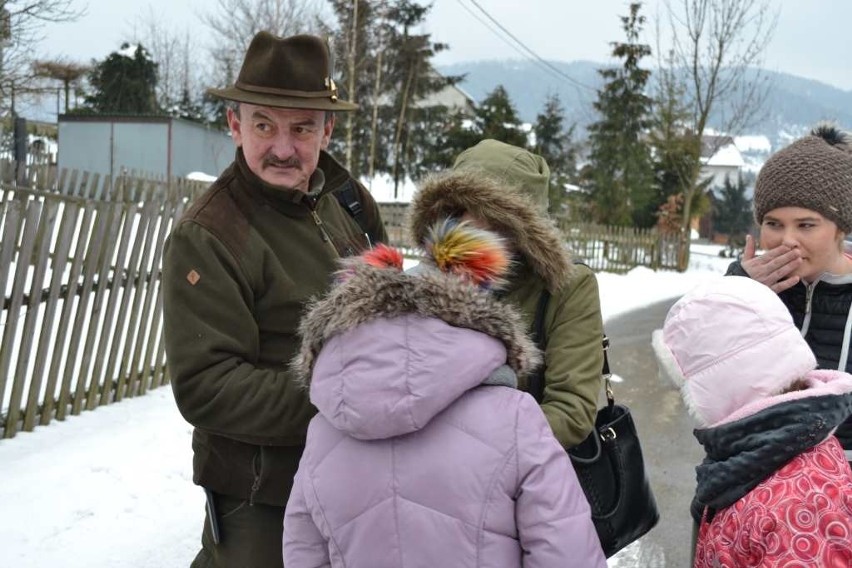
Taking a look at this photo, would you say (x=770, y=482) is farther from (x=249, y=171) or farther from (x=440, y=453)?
(x=249, y=171)

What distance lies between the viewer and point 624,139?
88.6 ft

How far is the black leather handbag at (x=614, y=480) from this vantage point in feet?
7.07

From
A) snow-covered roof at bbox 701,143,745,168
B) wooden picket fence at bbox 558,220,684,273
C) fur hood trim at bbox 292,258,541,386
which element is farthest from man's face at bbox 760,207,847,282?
snow-covered roof at bbox 701,143,745,168

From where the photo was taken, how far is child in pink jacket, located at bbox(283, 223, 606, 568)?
1527mm

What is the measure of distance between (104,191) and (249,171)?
31.8 ft

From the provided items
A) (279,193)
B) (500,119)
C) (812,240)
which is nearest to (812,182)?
(812,240)

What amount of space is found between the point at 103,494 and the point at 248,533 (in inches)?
95.5

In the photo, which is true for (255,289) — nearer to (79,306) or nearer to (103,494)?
(103,494)

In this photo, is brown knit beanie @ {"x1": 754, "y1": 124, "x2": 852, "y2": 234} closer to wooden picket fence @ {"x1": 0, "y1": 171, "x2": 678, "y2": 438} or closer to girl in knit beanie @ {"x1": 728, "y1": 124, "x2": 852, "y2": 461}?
girl in knit beanie @ {"x1": 728, "y1": 124, "x2": 852, "y2": 461}

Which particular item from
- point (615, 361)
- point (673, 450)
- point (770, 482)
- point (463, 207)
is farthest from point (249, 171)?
point (615, 361)

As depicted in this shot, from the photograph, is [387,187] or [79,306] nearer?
[79,306]

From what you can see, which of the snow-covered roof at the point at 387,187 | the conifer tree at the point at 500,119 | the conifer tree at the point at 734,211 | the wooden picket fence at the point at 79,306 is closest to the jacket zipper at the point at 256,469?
the wooden picket fence at the point at 79,306

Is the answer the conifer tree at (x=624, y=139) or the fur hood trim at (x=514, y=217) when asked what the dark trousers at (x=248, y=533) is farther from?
the conifer tree at (x=624, y=139)

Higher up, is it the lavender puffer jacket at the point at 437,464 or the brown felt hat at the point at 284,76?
the brown felt hat at the point at 284,76
